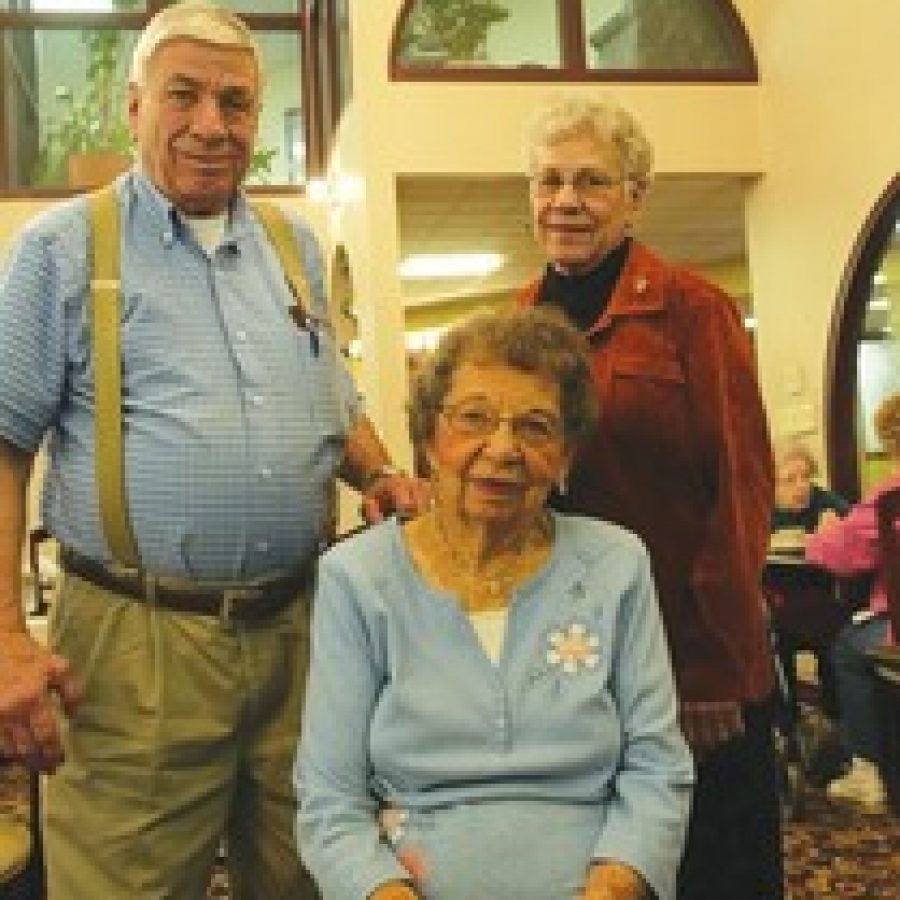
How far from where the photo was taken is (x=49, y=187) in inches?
311

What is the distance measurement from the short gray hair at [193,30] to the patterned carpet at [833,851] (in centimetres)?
197

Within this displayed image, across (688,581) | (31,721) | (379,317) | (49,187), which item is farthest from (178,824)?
(49,187)

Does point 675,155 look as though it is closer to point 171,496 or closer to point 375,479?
point 375,479

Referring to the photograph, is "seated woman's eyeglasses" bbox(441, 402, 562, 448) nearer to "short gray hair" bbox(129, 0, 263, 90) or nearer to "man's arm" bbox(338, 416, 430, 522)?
"man's arm" bbox(338, 416, 430, 522)

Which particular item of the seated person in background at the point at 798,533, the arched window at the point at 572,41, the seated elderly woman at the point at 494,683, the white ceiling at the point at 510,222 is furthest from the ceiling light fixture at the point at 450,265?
the seated elderly woman at the point at 494,683

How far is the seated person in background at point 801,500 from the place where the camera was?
5.43m

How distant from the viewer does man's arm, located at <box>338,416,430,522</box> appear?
1.89m

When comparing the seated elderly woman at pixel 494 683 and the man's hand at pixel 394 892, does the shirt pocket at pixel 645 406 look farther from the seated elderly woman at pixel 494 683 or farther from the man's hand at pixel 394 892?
the man's hand at pixel 394 892

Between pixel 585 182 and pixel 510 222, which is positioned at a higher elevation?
pixel 510 222

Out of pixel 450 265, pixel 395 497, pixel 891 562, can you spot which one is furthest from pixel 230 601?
pixel 450 265

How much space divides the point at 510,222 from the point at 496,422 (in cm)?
684

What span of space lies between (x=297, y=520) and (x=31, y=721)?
44cm

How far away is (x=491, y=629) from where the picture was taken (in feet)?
5.42

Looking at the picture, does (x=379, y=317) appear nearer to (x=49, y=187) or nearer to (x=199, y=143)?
(x=49, y=187)
